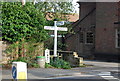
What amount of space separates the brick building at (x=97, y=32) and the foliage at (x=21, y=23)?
6.77 metres

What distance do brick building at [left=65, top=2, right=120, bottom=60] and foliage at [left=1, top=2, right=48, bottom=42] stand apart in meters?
6.77

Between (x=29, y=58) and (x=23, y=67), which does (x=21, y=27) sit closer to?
(x=29, y=58)

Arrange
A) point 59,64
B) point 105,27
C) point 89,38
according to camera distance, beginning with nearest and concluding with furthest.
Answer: point 59,64 < point 105,27 < point 89,38

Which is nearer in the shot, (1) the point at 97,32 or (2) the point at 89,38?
(1) the point at 97,32

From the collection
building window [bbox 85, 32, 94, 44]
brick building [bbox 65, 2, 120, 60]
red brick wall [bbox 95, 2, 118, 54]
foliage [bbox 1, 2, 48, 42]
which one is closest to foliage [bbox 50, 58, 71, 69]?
foliage [bbox 1, 2, 48, 42]

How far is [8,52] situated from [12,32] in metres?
1.16

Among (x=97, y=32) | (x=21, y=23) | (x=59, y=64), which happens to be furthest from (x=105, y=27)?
(x=21, y=23)

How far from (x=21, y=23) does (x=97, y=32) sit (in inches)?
405

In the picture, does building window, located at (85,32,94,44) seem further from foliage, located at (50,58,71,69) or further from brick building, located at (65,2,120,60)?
foliage, located at (50,58,71,69)

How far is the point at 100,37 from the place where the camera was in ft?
77.9

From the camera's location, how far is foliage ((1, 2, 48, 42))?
15.1m

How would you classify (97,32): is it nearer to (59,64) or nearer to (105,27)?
(105,27)

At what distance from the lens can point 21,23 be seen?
15.5 m

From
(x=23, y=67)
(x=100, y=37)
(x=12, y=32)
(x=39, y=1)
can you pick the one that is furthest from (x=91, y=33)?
(x=23, y=67)
